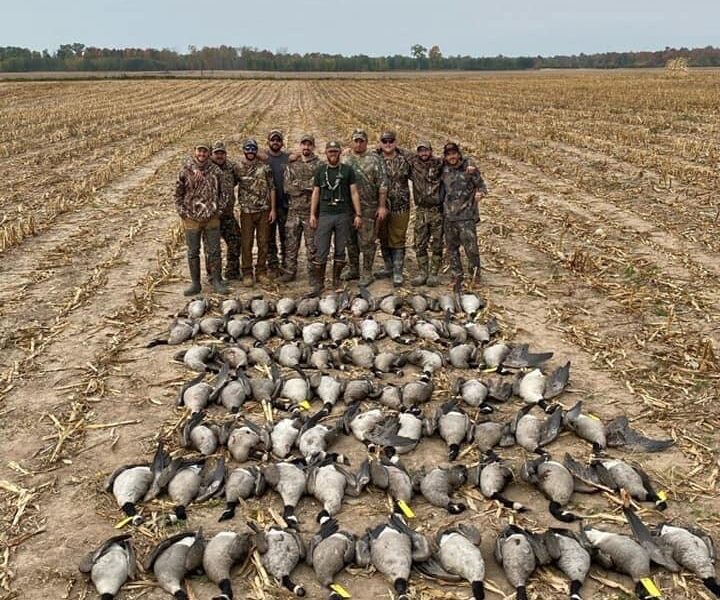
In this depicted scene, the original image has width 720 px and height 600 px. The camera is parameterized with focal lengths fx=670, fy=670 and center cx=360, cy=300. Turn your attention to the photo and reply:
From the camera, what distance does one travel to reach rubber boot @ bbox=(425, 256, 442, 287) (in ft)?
30.6

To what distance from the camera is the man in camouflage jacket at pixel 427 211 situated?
889 centimetres

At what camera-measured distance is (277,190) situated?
9.15 m

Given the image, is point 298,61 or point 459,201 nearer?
point 459,201

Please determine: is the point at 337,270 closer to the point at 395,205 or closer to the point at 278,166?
the point at 395,205

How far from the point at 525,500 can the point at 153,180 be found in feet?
44.9

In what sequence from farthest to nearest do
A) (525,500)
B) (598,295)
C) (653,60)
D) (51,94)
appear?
(653,60) → (51,94) → (598,295) → (525,500)

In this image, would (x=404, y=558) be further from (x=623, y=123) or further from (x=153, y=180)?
(x=623, y=123)

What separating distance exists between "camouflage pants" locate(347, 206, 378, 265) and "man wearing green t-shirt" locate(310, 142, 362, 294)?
13cm

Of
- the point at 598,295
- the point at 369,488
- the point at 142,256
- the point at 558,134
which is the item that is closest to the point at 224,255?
the point at 142,256

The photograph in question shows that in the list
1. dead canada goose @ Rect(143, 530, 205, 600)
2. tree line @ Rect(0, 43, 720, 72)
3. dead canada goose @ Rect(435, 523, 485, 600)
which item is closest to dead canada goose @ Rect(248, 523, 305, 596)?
dead canada goose @ Rect(143, 530, 205, 600)

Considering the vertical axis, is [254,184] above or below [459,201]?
above

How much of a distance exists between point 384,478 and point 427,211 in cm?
498

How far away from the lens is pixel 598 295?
878 cm

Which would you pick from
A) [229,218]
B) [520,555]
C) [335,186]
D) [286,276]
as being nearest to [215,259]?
[229,218]
